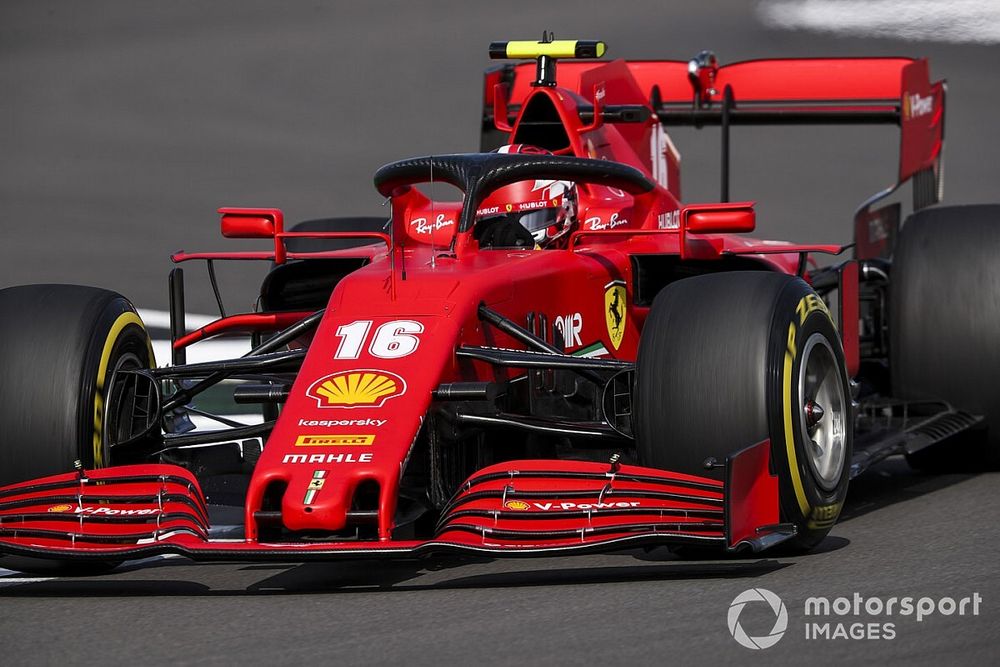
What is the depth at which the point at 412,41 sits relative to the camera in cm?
2762

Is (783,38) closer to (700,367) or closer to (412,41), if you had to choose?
(412,41)

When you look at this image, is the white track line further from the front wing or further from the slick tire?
the front wing

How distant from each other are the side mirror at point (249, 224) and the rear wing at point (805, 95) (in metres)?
3.46

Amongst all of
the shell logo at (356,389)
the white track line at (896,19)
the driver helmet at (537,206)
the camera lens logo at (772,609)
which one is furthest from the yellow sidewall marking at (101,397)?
the white track line at (896,19)

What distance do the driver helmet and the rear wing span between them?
2726 millimetres

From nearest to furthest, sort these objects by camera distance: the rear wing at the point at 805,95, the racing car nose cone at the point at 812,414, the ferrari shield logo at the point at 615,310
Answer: the racing car nose cone at the point at 812,414 < the ferrari shield logo at the point at 615,310 < the rear wing at the point at 805,95

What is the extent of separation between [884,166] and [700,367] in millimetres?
18890

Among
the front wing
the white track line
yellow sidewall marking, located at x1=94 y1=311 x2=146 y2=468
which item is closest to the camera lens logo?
the front wing

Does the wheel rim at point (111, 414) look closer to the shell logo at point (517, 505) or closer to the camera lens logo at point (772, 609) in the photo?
the shell logo at point (517, 505)

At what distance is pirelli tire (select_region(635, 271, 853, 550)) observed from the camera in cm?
478

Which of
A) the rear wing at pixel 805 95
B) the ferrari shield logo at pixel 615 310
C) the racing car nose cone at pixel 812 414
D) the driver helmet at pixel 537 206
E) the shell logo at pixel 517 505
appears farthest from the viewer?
the rear wing at pixel 805 95

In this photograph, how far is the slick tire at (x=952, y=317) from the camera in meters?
6.67

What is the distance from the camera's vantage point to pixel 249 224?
20.0ft

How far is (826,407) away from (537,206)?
1701 millimetres
